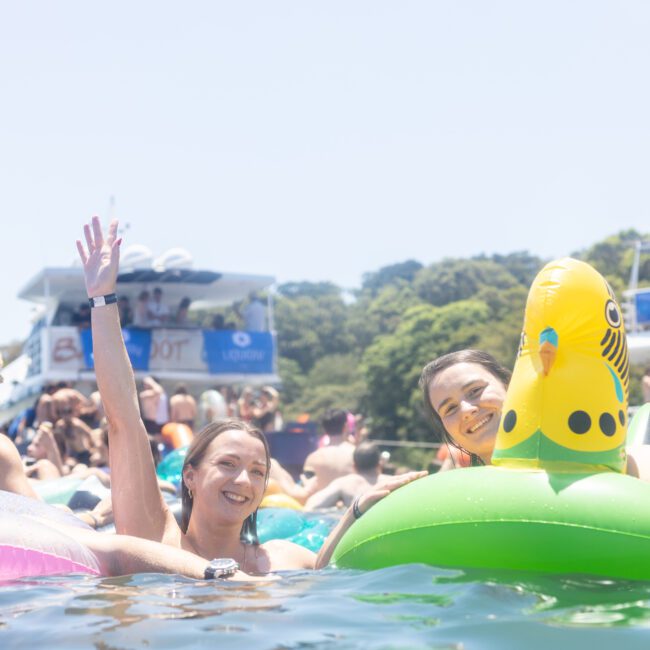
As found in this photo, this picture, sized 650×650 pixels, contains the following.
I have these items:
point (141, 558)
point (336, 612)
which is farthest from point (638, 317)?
point (336, 612)

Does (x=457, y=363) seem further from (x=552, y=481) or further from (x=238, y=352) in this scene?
(x=238, y=352)

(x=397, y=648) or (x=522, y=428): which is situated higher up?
(x=522, y=428)

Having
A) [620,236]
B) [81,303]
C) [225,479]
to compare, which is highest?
[620,236]

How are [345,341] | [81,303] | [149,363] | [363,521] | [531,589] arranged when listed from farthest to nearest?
[345,341], [81,303], [149,363], [363,521], [531,589]

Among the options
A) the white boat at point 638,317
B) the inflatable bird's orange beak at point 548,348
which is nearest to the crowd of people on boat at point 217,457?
the inflatable bird's orange beak at point 548,348

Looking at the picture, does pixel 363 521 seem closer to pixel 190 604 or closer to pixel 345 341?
pixel 190 604

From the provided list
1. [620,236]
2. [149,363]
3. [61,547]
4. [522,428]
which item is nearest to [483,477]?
[522,428]

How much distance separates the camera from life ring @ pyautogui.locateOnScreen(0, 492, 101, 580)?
3416mm

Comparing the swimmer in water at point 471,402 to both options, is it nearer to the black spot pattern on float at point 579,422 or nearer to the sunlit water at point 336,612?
the black spot pattern on float at point 579,422

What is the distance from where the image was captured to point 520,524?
3.12m

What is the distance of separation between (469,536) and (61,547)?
55.1 inches

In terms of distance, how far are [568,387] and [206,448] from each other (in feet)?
4.51

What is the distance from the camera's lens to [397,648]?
2.34 metres

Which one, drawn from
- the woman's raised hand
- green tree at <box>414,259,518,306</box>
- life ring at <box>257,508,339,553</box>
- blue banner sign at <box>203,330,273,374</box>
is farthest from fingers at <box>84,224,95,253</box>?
green tree at <box>414,259,518,306</box>
